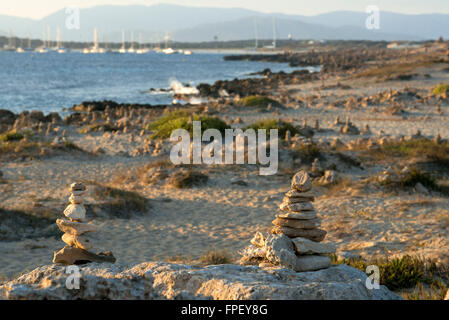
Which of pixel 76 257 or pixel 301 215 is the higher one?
pixel 301 215

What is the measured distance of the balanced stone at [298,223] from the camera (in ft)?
17.7

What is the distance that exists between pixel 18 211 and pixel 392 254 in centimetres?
732

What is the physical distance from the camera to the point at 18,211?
10367 mm

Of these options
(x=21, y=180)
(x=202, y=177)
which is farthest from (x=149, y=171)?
(x=21, y=180)

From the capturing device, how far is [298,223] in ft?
17.8

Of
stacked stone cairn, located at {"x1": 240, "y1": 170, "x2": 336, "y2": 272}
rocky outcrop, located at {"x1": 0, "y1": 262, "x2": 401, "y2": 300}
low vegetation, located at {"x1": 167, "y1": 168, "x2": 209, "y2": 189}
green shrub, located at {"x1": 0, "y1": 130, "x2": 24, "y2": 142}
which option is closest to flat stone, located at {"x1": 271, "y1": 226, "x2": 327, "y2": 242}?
stacked stone cairn, located at {"x1": 240, "y1": 170, "x2": 336, "y2": 272}

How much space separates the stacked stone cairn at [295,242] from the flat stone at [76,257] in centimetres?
139

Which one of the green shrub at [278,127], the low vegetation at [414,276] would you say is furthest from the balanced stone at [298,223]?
the green shrub at [278,127]

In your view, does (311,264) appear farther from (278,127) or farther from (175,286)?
(278,127)

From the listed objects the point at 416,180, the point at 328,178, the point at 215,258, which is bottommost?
the point at 215,258

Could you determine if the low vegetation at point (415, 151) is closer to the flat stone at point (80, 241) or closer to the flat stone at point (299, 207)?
the flat stone at point (299, 207)

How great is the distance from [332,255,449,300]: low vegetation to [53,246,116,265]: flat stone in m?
3.38

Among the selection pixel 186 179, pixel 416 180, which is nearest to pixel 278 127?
pixel 186 179

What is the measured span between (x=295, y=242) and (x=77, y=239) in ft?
6.83
